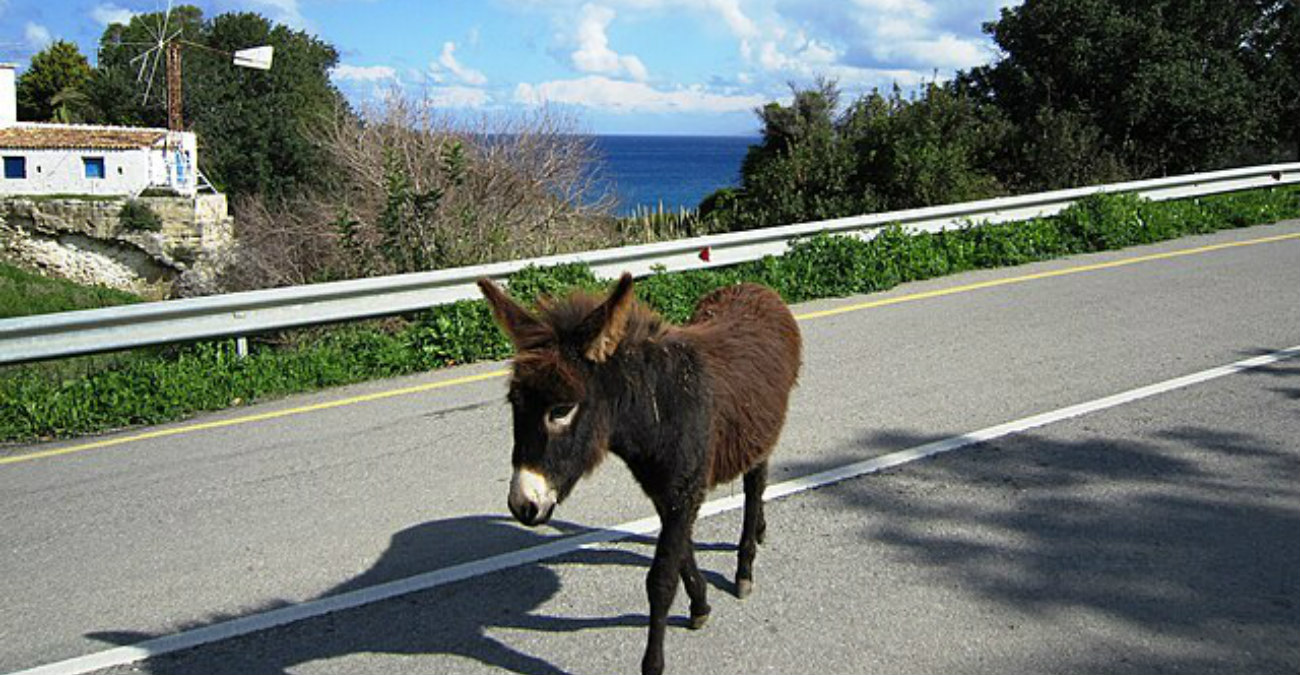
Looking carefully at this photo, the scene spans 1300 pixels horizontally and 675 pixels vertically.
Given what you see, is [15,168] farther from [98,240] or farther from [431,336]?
[431,336]

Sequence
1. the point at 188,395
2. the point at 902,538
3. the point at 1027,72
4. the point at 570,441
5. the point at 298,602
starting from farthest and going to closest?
the point at 1027,72
the point at 188,395
the point at 902,538
the point at 298,602
the point at 570,441

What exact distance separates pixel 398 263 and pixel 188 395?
4.29 meters

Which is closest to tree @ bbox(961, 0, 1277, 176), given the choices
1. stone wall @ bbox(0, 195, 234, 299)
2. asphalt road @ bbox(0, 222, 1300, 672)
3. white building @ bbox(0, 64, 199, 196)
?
asphalt road @ bbox(0, 222, 1300, 672)

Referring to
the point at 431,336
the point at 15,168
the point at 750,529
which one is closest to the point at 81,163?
the point at 15,168

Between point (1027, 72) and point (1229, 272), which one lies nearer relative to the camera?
point (1229, 272)

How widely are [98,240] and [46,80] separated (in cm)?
2879

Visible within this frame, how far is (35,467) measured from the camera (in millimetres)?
7078

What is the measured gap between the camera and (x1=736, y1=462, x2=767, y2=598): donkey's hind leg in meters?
4.87

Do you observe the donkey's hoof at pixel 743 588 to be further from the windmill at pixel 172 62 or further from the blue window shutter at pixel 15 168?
the blue window shutter at pixel 15 168

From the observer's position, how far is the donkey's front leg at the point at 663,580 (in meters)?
4.03

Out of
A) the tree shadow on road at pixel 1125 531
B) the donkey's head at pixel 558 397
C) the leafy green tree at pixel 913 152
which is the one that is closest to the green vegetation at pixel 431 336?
the leafy green tree at pixel 913 152

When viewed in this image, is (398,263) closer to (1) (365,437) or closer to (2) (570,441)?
(1) (365,437)

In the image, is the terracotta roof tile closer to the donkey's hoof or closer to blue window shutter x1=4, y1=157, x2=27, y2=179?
blue window shutter x1=4, y1=157, x2=27, y2=179

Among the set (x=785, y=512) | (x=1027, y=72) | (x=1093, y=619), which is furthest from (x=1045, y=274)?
(x=1027, y=72)
